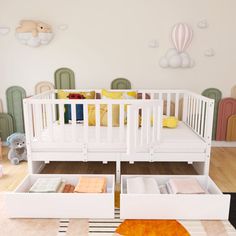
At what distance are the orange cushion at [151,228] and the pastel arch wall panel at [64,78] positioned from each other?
1937mm

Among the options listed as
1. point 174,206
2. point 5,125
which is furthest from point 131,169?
point 5,125

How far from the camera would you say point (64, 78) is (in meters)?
3.23

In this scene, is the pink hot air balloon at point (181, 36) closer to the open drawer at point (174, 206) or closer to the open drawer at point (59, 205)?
the open drawer at point (174, 206)

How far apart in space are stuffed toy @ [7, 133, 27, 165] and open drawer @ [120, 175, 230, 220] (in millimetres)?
1501

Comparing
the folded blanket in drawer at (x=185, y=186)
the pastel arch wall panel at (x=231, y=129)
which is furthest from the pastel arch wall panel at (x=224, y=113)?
the folded blanket in drawer at (x=185, y=186)

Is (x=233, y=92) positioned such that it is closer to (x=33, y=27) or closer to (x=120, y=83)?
(x=120, y=83)

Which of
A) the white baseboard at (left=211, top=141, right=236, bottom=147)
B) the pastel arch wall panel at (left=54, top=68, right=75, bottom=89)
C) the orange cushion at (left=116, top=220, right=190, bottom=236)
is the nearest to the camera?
the orange cushion at (left=116, top=220, right=190, bottom=236)

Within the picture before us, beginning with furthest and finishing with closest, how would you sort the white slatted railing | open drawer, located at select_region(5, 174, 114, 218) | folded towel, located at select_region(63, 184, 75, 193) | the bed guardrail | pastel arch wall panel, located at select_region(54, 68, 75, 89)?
pastel arch wall panel, located at select_region(54, 68, 75, 89) → the white slatted railing → the bed guardrail → folded towel, located at select_region(63, 184, 75, 193) → open drawer, located at select_region(5, 174, 114, 218)

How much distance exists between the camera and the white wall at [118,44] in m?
3.07

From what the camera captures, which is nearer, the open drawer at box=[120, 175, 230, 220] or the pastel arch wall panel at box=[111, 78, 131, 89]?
the open drawer at box=[120, 175, 230, 220]

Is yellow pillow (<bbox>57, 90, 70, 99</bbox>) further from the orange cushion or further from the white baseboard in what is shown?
the white baseboard

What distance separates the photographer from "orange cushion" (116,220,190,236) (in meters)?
1.65

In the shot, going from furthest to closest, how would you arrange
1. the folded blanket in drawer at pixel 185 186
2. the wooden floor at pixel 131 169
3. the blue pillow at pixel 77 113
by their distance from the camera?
the blue pillow at pixel 77 113, the wooden floor at pixel 131 169, the folded blanket in drawer at pixel 185 186

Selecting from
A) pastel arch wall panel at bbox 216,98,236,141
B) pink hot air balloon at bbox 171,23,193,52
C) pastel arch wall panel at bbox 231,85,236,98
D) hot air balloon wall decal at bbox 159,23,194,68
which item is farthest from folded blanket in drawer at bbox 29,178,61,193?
pastel arch wall panel at bbox 231,85,236,98
